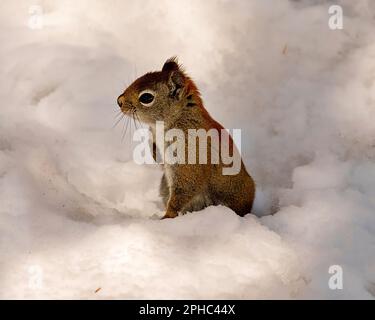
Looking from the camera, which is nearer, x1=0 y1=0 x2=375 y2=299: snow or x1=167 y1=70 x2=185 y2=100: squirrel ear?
x1=0 y1=0 x2=375 y2=299: snow

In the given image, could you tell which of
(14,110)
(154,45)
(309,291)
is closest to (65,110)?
(14,110)

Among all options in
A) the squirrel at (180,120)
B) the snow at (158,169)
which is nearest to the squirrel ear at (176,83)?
the squirrel at (180,120)

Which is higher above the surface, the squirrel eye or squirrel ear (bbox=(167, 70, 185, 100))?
squirrel ear (bbox=(167, 70, 185, 100))

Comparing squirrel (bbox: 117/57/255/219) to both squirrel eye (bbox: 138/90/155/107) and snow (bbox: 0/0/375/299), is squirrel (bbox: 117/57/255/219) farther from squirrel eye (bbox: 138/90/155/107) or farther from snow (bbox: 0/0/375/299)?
snow (bbox: 0/0/375/299)

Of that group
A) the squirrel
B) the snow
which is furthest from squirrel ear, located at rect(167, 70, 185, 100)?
the snow

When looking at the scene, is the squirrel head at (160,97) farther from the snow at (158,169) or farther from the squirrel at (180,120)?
the snow at (158,169)
